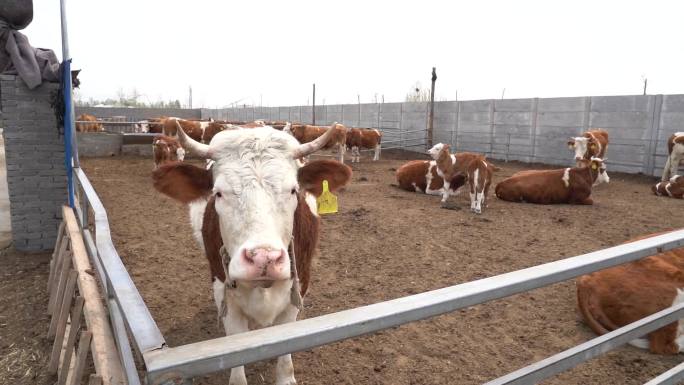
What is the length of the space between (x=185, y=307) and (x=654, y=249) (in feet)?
11.6

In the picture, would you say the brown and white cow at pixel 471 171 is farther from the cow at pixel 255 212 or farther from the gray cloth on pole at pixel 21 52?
the gray cloth on pole at pixel 21 52

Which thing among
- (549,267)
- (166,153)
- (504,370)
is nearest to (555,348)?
(504,370)

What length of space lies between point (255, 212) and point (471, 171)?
6853mm

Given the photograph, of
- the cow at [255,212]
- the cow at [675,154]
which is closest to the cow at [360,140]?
the cow at [675,154]

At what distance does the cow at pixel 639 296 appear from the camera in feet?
10.1

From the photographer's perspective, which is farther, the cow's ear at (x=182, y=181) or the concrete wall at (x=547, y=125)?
the concrete wall at (x=547, y=125)

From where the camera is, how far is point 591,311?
11.4 ft

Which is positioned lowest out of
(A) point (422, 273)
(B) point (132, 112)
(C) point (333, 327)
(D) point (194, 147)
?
(A) point (422, 273)

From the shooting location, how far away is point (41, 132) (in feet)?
17.2

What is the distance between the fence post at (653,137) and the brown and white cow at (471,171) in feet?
24.8

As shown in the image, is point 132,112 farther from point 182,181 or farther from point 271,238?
point 271,238

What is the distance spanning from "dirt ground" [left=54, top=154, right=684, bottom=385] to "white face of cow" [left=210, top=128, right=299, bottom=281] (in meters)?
1.45

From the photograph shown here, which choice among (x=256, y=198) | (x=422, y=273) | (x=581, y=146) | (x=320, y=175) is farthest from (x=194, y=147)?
(x=581, y=146)

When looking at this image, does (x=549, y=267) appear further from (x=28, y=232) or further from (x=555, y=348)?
(x=28, y=232)
